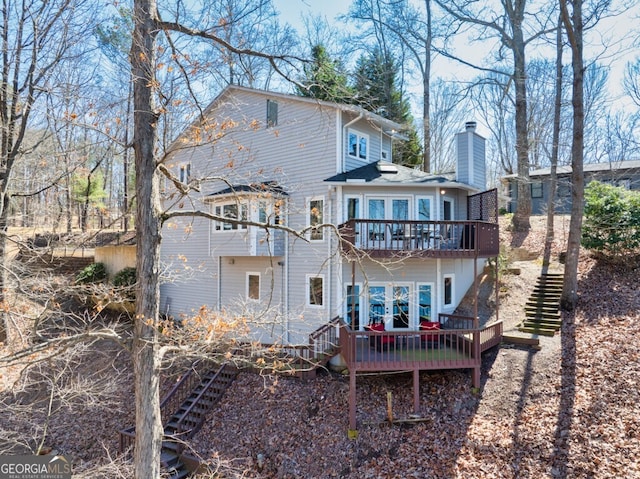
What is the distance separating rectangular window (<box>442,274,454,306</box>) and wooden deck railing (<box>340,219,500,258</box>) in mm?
1371

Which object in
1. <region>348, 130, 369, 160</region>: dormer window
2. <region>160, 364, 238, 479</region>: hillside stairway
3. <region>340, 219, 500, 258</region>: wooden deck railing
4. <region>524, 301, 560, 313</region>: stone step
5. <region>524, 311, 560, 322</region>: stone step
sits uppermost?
<region>348, 130, 369, 160</region>: dormer window

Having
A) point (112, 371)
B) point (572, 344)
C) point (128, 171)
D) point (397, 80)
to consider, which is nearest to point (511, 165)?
point (397, 80)

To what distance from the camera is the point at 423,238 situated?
11.9 metres

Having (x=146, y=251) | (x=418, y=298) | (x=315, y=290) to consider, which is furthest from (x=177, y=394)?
(x=418, y=298)

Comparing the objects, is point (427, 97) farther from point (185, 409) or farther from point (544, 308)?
point (185, 409)

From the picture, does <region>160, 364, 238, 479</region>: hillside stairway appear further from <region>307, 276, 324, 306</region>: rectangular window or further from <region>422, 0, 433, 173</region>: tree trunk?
<region>422, 0, 433, 173</region>: tree trunk

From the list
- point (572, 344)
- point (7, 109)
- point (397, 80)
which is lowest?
point (572, 344)

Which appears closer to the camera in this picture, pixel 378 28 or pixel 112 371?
pixel 112 371

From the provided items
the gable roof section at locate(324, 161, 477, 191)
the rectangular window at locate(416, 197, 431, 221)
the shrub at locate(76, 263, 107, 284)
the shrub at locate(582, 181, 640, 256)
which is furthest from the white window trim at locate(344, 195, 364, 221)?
the shrub at locate(76, 263, 107, 284)

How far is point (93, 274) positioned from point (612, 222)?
2316 centimetres

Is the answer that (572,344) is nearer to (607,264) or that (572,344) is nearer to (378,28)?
(607,264)

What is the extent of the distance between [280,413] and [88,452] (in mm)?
5610

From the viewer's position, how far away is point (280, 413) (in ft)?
34.7

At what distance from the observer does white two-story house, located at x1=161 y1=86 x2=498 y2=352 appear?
12.3m
